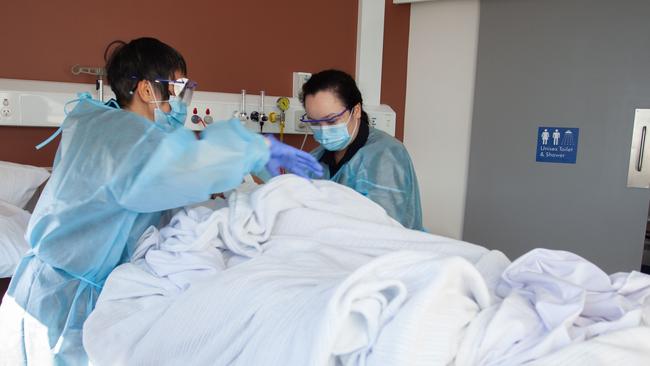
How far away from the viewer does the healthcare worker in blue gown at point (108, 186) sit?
1.07 m

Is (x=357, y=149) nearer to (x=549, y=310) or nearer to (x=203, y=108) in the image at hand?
(x=203, y=108)

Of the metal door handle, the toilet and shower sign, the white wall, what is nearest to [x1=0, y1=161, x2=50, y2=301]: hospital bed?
the white wall

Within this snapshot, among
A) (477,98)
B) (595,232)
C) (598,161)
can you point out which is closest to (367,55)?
(477,98)

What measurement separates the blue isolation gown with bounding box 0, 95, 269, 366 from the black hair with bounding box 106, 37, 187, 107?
0.32 feet

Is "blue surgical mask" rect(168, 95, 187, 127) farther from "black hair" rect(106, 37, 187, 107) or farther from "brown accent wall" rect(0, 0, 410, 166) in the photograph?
"brown accent wall" rect(0, 0, 410, 166)

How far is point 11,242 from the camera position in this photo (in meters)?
1.56

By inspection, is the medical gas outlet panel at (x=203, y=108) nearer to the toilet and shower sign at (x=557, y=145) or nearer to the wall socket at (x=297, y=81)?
the wall socket at (x=297, y=81)

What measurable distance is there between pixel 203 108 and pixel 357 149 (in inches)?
34.2

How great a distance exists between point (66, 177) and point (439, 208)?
274 centimetres

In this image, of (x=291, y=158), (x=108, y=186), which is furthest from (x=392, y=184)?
(x=108, y=186)

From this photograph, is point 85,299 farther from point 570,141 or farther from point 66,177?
point 570,141

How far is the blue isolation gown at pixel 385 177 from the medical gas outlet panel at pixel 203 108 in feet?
2.35

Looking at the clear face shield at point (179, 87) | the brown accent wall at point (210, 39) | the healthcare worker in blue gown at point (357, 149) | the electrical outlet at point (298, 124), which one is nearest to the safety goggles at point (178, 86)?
the clear face shield at point (179, 87)

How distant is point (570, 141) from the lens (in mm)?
2971
